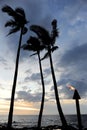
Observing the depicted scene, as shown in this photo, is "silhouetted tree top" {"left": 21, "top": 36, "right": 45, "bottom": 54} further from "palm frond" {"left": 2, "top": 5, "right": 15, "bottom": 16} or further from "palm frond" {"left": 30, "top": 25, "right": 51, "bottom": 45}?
"palm frond" {"left": 2, "top": 5, "right": 15, "bottom": 16}

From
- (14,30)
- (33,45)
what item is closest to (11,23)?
(14,30)

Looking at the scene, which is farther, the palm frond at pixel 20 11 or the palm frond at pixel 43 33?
the palm frond at pixel 43 33

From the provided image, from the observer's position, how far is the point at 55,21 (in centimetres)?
3638

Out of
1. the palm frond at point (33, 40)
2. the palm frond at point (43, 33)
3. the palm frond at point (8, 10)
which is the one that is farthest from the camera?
the palm frond at point (33, 40)

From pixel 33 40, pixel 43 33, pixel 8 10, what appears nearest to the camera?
pixel 8 10

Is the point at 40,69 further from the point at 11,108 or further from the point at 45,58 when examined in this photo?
the point at 11,108

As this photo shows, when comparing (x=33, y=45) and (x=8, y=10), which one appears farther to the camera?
(x=33, y=45)

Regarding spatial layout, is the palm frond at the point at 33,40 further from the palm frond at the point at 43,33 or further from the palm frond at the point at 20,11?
the palm frond at the point at 20,11

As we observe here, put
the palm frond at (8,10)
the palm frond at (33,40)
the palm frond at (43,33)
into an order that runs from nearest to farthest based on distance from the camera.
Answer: the palm frond at (8,10), the palm frond at (43,33), the palm frond at (33,40)

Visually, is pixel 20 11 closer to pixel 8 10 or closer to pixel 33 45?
pixel 8 10

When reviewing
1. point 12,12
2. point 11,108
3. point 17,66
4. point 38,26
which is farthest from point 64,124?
point 12,12

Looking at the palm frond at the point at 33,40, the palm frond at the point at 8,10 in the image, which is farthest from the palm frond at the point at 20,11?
the palm frond at the point at 33,40

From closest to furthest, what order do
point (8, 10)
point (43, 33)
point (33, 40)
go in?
point (8, 10)
point (43, 33)
point (33, 40)

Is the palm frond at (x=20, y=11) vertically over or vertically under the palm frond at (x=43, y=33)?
over
